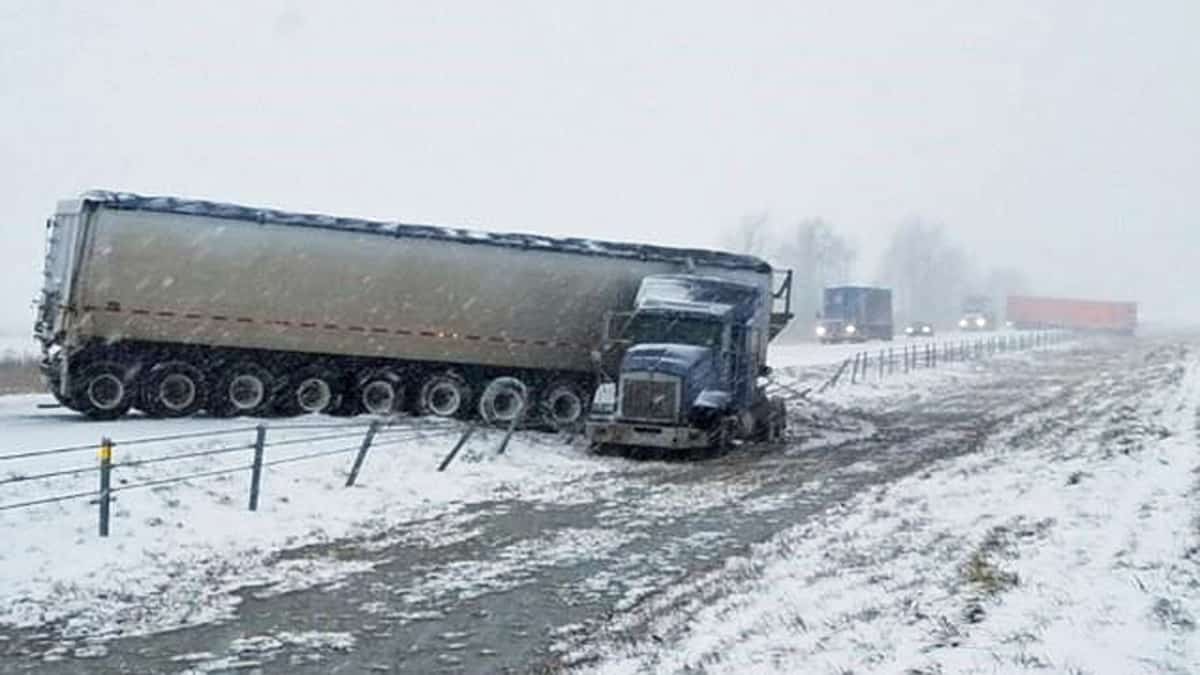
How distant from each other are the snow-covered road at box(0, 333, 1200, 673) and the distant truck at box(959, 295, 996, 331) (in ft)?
271

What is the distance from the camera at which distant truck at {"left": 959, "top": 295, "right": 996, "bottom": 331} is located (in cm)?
10081

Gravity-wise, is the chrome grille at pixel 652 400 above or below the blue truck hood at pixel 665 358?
below

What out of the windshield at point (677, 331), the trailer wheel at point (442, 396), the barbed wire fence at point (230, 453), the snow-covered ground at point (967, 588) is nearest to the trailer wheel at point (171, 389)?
the barbed wire fence at point (230, 453)

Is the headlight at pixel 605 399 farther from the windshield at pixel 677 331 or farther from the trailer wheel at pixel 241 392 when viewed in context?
→ the trailer wheel at pixel 241 392

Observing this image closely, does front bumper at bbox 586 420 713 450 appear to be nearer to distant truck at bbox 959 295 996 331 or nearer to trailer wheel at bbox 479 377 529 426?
trailer wheel at bbox 479 377 529 426

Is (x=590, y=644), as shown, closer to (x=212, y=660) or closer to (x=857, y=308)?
(x=212, y=660)

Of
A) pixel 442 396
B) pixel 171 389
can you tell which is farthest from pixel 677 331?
pixel 171 389

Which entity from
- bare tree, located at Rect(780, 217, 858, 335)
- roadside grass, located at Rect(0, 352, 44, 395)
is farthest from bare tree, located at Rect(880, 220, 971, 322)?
roadside grass, located at Rect(0, 352, 44, 395)

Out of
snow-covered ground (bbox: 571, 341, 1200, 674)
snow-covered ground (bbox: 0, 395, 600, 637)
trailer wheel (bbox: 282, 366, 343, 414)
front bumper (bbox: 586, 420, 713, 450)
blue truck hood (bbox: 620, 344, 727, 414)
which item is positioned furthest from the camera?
trailer wheel (bbox: 282, 366, 343, 414)

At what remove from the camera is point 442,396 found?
25.7 m

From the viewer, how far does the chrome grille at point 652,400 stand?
22188 mm

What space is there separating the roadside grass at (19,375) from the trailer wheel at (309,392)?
8.74 m

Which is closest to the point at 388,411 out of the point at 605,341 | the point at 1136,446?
the point at 605,341

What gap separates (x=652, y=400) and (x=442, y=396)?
5.35 meters
